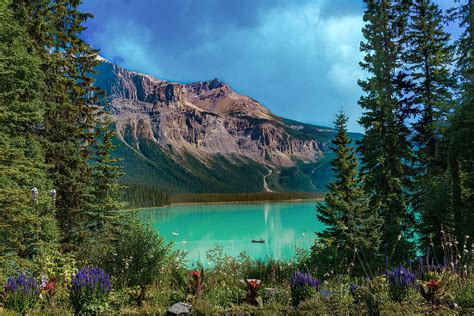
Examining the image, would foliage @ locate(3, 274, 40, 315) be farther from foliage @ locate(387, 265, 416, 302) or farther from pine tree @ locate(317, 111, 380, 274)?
pine tree @ locate(317, 111, 380, 274)

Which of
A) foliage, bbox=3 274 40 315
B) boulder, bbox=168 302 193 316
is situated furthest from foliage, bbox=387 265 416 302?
foliage, bbox=3 274 40 315

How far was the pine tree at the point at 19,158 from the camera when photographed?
9152 millimetres

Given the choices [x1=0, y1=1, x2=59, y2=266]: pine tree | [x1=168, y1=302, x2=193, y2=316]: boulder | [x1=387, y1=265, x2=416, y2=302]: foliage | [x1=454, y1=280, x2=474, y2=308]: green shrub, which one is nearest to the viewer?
[x1=454, y1=280, x2=474, y2=308]: green shrub

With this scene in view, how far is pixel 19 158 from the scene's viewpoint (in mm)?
9852

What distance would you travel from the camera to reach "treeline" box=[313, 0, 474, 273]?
1552 cm

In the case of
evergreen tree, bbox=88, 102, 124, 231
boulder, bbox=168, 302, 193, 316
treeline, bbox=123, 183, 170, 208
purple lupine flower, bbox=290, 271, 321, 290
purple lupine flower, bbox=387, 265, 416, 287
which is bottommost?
treeline, bbox=123, 183, 170, 208

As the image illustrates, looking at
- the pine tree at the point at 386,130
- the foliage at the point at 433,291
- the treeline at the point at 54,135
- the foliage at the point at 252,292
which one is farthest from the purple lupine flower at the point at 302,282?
the pine tree at the point at 386,130

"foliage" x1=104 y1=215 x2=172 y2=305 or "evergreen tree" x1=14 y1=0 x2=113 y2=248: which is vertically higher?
"evergreen tree" x1=14 y1=0 x2=113 y2=248

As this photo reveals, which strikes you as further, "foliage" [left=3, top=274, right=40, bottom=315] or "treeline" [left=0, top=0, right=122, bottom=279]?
"treeline" [left=0, top=0, right=122, bottom=279]

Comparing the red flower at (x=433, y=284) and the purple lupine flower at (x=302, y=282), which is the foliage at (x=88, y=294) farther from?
the red flower at (x=433, y=284)

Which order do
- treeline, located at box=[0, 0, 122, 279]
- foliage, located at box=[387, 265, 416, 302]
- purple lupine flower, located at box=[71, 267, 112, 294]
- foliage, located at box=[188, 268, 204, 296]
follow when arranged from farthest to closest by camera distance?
treeline, located at box=[0, 0, 122, 279] < foliage, located at box=[188, 268, 204, 296] < purple lupine flower, located at box=[71, 267, 112, 294] < foliage, located at box=[387, 265, 416, 302]

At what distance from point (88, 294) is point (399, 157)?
1605 centimetres

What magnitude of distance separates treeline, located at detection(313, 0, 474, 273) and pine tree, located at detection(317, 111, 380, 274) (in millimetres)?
50

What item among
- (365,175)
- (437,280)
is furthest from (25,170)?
(365,175)
